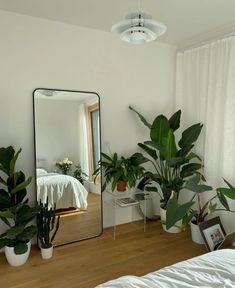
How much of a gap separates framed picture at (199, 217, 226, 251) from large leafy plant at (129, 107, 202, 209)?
19.4 inches

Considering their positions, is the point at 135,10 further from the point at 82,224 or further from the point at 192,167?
the point at 82,224

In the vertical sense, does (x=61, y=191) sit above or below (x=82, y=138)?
below

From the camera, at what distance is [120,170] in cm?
273

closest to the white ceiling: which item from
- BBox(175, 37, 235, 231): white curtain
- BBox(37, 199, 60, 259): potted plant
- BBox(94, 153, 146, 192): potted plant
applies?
BBox(175, 37, 235, 231): white curtain

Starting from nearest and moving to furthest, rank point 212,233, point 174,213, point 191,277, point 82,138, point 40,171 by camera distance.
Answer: point 191,277 → point 174,213 → point 212,233 → point 40,171 → point 82,138

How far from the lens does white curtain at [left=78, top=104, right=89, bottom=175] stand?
2.76 metres

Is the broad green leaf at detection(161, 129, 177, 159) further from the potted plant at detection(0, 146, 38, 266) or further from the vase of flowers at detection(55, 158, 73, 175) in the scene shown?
the potted plant at detection(0, 146, 38, 266)

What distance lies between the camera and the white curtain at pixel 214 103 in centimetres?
265

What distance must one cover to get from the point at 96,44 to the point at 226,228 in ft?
8.20

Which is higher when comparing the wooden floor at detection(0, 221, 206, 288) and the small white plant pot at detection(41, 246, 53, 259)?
the small white plant pot at detection(41, 246, 53, 259)

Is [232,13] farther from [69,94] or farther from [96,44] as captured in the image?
[69,94]

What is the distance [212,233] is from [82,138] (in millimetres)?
1661

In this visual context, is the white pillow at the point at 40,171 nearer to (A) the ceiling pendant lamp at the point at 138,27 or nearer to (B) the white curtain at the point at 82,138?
(B) the white curtain at the point at 82,138

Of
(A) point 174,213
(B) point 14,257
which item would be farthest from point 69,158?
(A) point 174,213
